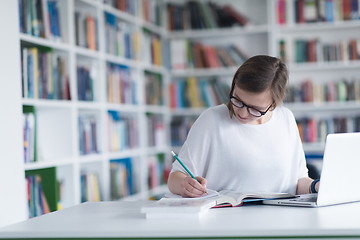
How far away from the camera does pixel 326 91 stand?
4.94m

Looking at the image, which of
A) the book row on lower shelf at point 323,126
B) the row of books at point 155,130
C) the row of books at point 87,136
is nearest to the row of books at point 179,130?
the row of books at point 155,130

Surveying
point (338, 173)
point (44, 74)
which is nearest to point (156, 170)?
point (44, 74)

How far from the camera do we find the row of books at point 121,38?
405cm

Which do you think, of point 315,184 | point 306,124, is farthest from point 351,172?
point 306,124

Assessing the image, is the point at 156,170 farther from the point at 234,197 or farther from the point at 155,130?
the point at 234,197

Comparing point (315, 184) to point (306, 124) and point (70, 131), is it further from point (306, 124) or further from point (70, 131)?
point (306, 124)

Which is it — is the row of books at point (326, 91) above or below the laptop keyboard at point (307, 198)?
above

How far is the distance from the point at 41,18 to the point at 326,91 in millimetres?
2815

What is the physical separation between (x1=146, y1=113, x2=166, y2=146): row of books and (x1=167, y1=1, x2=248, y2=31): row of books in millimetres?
900

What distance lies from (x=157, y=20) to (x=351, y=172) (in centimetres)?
366

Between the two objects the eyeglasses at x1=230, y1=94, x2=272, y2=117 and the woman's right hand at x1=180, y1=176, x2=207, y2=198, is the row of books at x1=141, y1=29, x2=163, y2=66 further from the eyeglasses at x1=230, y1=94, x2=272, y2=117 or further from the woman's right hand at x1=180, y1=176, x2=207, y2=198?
the woman's right hand at x1=180, y1=176, x2=207, y2=198

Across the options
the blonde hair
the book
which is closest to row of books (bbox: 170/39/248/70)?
the blonde hair

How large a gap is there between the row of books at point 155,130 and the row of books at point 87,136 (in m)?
1.00

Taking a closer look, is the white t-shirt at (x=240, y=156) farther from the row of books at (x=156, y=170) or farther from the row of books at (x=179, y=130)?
the row of books at (x=179, y=130)
